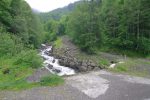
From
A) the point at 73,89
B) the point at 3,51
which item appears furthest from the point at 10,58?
the point at 73,89

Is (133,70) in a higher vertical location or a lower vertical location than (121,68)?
lower

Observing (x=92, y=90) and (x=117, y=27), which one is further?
(x=117, y=27)

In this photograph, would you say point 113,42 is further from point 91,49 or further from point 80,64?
point 80,64

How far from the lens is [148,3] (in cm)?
4162

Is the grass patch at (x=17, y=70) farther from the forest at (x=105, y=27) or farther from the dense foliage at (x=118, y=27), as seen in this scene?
the dense foliage at (x=118, y=27)

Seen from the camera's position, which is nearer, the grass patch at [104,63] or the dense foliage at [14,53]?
the dense foliage at [14,53]

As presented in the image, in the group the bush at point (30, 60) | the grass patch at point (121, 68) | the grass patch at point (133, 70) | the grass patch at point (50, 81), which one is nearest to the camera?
the grass patch at point (50, 81)

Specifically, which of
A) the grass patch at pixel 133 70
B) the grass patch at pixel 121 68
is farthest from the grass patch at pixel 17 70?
the grass patch at pixel 133 70

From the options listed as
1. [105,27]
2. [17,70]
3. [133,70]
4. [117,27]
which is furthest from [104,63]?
[105,27]

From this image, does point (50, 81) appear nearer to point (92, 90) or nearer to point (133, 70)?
point (92, 90)

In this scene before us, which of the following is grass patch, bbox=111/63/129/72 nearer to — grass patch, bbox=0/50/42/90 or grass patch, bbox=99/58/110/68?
grass patch, bbox=99/58/110/68

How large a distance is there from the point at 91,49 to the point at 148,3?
1210cm

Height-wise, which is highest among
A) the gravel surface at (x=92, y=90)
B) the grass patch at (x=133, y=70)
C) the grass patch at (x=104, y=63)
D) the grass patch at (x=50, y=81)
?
the grass patch at (x=50, y=81)

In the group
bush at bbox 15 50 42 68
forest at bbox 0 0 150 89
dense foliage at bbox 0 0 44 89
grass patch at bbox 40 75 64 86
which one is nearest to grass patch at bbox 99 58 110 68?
forest at bbox 0 0 150 89
